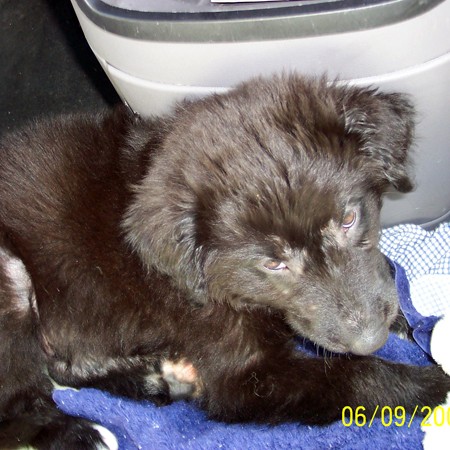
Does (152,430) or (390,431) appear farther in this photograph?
(152,430)

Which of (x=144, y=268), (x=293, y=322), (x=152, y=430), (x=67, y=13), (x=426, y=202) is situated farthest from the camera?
(x=67, y=13)

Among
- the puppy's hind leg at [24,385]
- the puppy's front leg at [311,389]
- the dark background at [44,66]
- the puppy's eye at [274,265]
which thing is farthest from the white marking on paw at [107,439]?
the dark background at [44,66]

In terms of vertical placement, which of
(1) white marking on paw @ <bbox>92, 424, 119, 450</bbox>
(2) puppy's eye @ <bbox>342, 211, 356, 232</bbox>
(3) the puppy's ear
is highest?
(3) the puppy's ear

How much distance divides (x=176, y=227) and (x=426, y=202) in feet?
A: 3.82

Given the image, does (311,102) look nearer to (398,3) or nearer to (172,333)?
(398,3)

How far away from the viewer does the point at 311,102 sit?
2227mm

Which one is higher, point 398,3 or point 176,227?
point 398,3

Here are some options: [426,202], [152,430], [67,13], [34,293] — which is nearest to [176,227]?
[34,293]

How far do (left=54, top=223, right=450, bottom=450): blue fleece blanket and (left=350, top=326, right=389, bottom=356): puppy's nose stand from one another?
0.47m

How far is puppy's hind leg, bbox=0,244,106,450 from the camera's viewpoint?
8.46 ft
